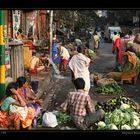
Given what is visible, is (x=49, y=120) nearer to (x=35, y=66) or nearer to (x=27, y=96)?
(x=27, y=96)

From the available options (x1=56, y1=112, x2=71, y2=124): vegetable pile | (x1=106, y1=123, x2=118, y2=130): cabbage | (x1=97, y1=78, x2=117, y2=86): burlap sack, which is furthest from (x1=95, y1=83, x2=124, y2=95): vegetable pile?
(x1=106, y1=123, x2=118, y2=130): cabbage

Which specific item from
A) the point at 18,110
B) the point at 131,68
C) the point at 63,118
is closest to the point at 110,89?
the point at 131,68

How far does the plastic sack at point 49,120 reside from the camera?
A: 7.16 m

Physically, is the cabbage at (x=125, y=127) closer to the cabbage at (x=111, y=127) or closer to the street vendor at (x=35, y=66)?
the cabbage at (x=111, y=127)

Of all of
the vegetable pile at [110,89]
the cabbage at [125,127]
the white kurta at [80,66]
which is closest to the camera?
the cabbage at [125,127]

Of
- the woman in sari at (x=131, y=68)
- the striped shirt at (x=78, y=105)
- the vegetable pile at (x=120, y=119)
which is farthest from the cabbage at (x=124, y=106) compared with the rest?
the woman in sari at (x=131, y=68)

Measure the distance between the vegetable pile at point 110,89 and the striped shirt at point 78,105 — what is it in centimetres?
413

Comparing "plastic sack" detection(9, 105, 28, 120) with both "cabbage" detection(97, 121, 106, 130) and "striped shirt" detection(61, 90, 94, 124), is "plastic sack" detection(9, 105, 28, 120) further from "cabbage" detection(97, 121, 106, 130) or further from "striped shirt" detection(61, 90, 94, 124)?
"cabbage" detection(97, 121, 106, 130)
